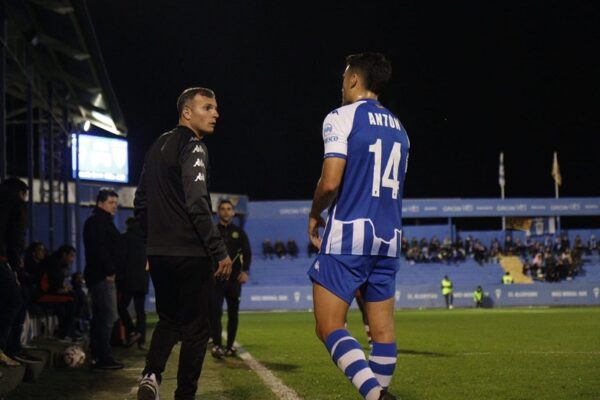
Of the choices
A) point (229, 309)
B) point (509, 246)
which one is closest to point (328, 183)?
point (229, 309)

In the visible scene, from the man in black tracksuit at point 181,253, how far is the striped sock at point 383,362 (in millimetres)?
1132

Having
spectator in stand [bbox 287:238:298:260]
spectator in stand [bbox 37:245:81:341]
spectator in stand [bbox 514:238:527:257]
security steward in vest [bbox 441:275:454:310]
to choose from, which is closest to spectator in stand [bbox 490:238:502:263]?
spectator in stand [bbox 514:238:527:257]

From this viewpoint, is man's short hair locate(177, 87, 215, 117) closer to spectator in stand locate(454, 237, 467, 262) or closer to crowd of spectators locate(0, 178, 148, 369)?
crowd of spectators locate(0, 178, 148, 369)

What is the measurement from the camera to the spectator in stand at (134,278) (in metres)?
12.0

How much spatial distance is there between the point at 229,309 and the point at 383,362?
21.0 feet

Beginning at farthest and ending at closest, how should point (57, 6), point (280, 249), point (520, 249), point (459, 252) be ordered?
point (280, 249), point (520, 249), point (459, 252), point (57, 6)

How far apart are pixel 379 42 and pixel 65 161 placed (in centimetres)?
2610

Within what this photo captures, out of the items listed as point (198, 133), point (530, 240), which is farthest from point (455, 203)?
point (198, 133)

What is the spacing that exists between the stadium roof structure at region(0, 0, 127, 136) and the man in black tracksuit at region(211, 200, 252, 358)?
13.8 feet

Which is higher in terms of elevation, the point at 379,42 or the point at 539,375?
the point at 379,42

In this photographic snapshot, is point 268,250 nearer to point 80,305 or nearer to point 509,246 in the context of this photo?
point 509,246

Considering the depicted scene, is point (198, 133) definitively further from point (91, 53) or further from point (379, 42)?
point (379, 42)

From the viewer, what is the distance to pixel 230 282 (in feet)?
35.6

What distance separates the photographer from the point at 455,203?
174ft
